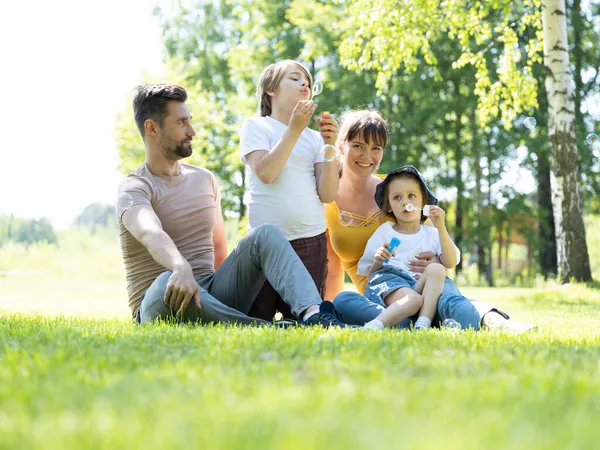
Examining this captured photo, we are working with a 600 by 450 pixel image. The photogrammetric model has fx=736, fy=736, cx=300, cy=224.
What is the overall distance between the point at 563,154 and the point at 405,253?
617cm

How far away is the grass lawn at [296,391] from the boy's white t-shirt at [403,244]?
156 cm

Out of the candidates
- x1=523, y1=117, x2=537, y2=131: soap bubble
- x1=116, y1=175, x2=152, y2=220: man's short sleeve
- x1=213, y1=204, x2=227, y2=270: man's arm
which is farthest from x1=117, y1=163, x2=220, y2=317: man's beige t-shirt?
x1=523, y1=117, x2=537, y2=131: soap bubble

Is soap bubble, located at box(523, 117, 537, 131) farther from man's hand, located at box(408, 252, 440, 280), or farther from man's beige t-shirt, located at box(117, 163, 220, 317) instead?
man's beige t-shirt, located at box(117, 163, 220, 317)

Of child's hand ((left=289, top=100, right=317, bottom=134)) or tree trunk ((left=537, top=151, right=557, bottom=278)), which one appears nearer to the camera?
child's hand ((left=289, top=100, right=317, bottom=134))

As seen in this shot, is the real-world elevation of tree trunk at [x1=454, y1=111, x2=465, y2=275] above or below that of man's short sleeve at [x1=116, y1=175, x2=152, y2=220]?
above

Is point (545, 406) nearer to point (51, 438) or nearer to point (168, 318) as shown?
point (51, 438)

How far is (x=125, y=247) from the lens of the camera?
15.9 feet

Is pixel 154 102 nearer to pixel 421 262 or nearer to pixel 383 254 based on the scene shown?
pixel 383 254

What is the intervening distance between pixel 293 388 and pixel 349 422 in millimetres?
415

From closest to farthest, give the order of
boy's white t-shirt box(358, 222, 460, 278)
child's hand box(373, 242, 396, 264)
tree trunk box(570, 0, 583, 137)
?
child's hand box(373, 242, 396, 264) < boy's white t-shirt box(358, 222, 460, 278) < tree trunk box(570, 0, 583, 137)

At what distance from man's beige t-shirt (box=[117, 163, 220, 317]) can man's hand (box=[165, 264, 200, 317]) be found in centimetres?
68

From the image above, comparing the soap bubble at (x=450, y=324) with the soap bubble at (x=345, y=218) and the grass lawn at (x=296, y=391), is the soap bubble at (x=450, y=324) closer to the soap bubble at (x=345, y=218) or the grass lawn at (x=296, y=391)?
the grass lawn at (x=296, y=391)

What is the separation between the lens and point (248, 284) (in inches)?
180

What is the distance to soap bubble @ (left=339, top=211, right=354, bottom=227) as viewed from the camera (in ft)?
Result: 18.3
